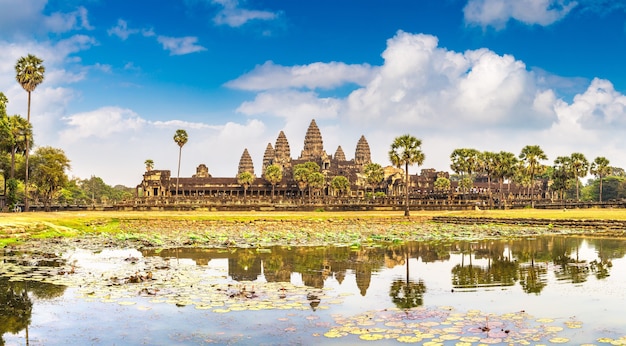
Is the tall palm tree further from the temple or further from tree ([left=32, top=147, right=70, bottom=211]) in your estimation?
the temple

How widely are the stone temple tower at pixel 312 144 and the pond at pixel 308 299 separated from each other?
140 metres

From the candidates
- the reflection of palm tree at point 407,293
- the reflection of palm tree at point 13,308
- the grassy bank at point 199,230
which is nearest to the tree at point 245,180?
the grassy bank at point 199,230

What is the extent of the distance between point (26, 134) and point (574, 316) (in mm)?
60116

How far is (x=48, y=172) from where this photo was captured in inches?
2699

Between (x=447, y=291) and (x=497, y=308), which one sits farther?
(x=447, y=291)

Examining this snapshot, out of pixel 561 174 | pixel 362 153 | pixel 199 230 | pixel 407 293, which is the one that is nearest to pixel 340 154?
pixel 362 153

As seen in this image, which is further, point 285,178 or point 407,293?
point 285,178

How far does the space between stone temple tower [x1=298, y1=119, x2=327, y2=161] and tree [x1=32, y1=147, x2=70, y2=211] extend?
300ft

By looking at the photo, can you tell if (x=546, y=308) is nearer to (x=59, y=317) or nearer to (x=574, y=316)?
(x=574, y=316)

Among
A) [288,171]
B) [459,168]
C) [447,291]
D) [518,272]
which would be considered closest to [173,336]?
[447,291]

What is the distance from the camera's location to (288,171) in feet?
524

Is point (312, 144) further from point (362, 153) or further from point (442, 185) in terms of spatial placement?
point (442, 185)

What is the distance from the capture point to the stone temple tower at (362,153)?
171750 millimetres

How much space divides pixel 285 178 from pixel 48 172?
8094 cm
